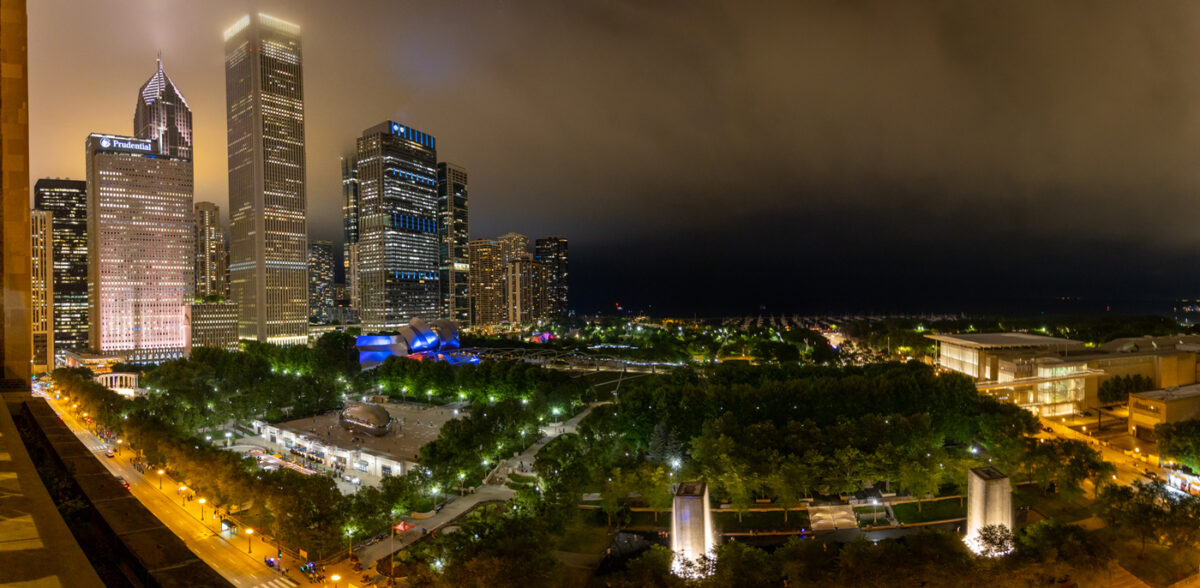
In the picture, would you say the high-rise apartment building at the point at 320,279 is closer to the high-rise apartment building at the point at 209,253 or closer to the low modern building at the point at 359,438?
the high-rise apartment building at the point at 209,253

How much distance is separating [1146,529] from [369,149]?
100298 mm

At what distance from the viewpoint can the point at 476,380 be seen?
1499 inches

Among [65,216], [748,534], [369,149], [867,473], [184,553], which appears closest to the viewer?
[184,553]

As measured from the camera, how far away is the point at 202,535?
719 inches

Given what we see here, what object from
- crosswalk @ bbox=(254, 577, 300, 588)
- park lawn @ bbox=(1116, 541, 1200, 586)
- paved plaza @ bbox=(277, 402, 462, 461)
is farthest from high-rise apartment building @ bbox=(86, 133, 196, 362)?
park lawn @ bbox=(1116, 541, 1200, 586)

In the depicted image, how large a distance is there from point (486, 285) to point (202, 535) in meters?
110

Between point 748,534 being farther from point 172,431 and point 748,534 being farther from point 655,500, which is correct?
point 172,431

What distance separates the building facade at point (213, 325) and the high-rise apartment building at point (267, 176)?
4.83 meters

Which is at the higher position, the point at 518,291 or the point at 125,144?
the point at 125,144

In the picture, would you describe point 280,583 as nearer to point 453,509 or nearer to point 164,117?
point 453,509

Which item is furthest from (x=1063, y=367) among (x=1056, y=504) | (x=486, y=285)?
(x=486, y=285)

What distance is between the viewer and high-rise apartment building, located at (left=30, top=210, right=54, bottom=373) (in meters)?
52.6

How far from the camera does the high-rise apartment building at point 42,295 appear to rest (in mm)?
52562

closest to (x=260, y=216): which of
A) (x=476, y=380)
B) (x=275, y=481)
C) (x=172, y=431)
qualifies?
(x=476, y=380)
